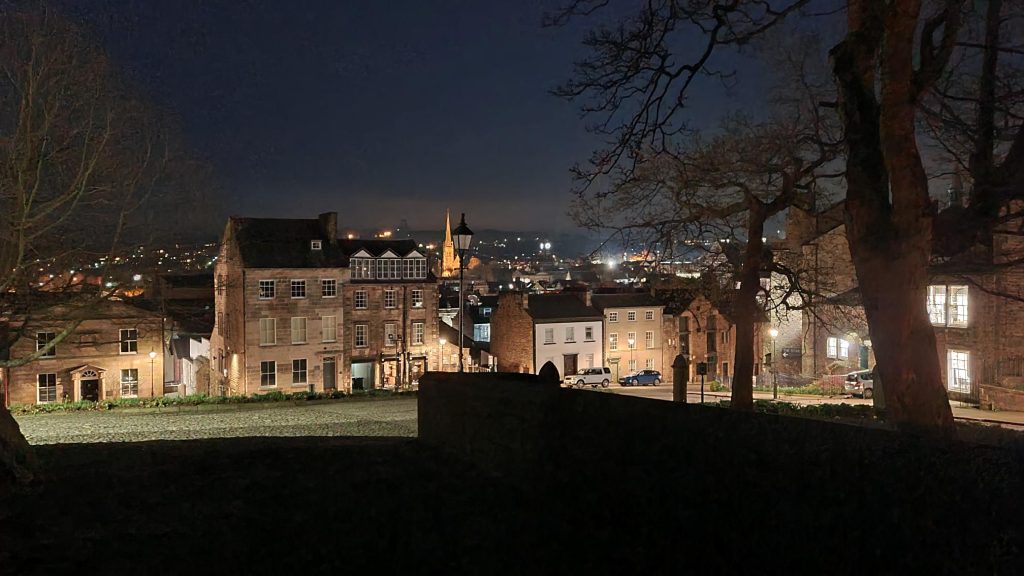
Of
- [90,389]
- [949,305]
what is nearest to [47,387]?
[90,389]

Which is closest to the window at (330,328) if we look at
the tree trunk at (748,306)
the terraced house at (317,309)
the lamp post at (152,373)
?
the terraced house at (317,309)

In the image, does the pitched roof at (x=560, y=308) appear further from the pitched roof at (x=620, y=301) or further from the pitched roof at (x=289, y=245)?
the pitched roof at (x=289, y=245)

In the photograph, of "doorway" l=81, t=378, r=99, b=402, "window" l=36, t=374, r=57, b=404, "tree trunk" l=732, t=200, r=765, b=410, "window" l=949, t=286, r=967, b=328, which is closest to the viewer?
"tree trunk" l=732, t=200, r=765, b=410

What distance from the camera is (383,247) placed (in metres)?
51.3

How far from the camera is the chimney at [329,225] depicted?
164ft

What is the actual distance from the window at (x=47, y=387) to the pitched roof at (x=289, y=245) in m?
13.0

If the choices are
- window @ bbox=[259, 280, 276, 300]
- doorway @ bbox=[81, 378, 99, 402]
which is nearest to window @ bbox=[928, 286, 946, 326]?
window @ bbox=[259, 280, 276, 300]

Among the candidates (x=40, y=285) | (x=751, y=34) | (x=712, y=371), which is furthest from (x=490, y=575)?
(x=712, y=371)

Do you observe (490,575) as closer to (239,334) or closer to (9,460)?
(9,460)

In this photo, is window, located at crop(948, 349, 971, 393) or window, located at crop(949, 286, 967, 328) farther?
window, located at crop(949, 286, 967, 328)

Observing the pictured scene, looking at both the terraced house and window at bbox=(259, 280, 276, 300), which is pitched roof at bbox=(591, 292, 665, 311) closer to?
the terraced house

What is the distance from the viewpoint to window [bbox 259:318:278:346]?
45938mm

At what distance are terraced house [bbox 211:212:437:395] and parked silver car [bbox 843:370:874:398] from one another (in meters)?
27.0

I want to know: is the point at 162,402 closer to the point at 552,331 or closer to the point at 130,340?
the point at 130,340
